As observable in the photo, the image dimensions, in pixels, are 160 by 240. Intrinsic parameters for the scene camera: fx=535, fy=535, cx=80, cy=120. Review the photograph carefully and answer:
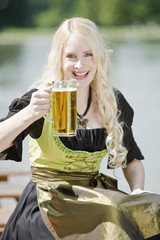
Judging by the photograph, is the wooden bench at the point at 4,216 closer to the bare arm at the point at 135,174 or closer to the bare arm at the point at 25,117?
the bare arm at the point at 25,117

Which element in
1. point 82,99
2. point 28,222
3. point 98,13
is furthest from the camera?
point 98,13

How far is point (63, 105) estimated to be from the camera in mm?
2277

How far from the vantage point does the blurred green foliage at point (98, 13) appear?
291ft

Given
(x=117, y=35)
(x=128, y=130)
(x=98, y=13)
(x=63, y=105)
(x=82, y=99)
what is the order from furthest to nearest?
1. (x=98, y=13)
2. (x=117, y=35)
3. (x=128, y=130)
4. (x=82, y=99)
5. (x=63, y=105)

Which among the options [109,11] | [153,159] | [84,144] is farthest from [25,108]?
[109,11]

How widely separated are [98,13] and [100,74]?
90544mm

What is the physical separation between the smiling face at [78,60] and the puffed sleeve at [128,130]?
0.38 m

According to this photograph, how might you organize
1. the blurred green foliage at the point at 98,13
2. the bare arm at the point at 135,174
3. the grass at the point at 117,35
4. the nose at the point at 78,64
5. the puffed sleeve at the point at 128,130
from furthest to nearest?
the blurred green foliage at the point at 98,13, the grass at the point at 117,35, the puffed sleeve at the point at 128,130, the bare arm at the point at 135,174, the nose at the point at 78,64

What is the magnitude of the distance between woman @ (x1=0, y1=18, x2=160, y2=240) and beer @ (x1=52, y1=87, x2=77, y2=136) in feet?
0.25

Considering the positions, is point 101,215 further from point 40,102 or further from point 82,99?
point 82,99

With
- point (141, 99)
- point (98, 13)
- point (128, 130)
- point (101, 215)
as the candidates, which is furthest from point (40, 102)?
point (98, 13)

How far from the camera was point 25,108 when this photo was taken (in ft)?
7.94

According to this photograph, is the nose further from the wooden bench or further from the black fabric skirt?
the wooden bench

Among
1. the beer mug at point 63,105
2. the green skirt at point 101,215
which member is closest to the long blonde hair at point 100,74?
the green skirt at point 101,215
